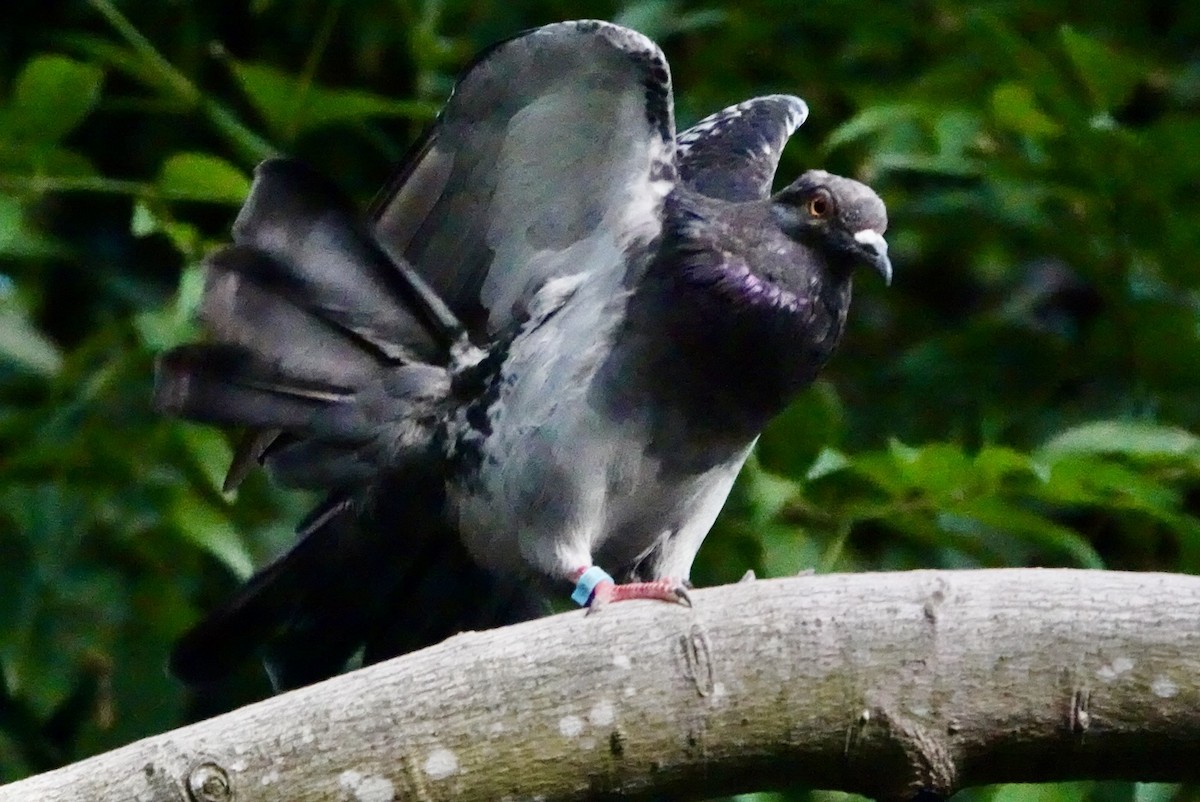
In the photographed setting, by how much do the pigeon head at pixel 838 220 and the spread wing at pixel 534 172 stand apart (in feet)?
0.70

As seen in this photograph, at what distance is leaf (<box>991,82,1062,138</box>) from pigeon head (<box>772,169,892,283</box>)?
0.43 meters

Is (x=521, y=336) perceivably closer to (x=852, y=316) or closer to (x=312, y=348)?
(x=312, y=348)

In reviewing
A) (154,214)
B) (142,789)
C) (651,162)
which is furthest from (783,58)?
(142,789)

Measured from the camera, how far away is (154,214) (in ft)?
10.1

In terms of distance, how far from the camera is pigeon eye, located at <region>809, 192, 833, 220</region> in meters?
2.74

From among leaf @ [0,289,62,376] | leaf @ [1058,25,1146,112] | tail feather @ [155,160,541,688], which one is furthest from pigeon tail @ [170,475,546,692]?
leaf @ [1058,25,1146,112]

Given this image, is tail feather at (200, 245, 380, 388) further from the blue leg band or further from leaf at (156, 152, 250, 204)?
the blue leg band

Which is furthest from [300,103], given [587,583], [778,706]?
[778,706]

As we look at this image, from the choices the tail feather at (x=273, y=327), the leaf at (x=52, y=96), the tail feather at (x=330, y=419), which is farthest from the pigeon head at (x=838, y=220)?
the leaf at (x=52, y=96)

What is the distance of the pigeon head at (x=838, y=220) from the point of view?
2.72 metres

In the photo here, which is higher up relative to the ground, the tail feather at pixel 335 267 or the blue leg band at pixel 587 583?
the tail feather at pixel 335 267

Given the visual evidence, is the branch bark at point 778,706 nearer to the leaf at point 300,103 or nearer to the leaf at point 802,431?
the leaf at point 802,431

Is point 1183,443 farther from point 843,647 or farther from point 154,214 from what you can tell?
point 154,214

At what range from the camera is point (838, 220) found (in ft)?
8.96
